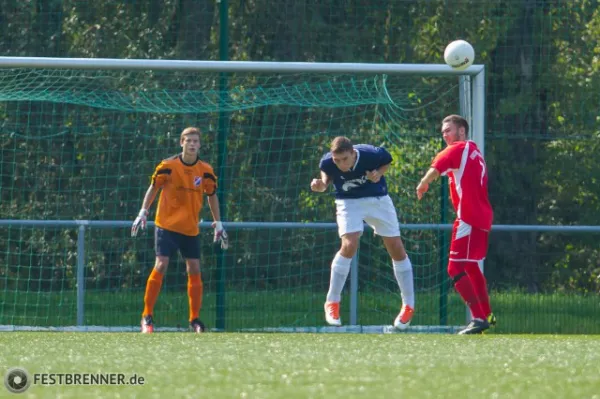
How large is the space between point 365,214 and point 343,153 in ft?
1.64

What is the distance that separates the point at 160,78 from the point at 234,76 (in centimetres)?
128

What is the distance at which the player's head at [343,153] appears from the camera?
352 inches

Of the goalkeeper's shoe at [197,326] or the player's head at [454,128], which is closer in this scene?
the player's head at [454,128]

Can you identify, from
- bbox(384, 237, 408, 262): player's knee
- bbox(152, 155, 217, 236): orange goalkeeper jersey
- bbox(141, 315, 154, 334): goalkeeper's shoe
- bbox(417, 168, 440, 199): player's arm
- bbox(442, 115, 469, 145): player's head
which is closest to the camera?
bbox(417, 168, 440, 199): player's arm

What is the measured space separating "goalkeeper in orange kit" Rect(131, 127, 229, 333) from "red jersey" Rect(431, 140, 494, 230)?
6.11 feet

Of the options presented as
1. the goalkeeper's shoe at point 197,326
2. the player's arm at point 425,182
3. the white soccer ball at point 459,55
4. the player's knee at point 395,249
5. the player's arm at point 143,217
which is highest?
the white soccer ball at point 459,55

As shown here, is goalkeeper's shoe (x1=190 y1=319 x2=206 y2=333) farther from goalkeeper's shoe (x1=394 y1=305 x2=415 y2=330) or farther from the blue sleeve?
the blue sleeve

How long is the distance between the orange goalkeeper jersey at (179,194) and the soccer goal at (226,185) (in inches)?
38.7

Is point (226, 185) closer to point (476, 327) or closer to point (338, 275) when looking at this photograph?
point (338, 275)

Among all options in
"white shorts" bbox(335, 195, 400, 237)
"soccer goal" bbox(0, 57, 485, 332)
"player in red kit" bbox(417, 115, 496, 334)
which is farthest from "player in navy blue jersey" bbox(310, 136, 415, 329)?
"soccer goal" bbox(0, 57, 485, 332)

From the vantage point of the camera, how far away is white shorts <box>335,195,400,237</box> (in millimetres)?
9094

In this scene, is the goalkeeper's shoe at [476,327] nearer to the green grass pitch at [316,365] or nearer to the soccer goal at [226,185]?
the green grass pitch at [316,365]

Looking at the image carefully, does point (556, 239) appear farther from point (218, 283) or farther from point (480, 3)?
point (218, 283)

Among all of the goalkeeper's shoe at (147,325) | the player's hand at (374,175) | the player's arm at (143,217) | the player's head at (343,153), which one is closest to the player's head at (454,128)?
the player's hand at (374,175)
